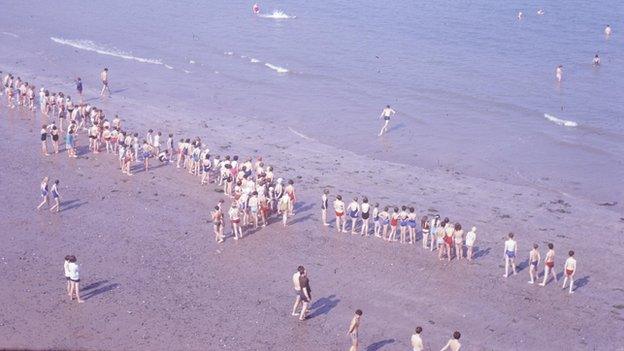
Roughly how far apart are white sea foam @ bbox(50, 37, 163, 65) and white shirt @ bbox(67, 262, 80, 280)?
3476 centimetres

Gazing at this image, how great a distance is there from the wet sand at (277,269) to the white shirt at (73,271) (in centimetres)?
86

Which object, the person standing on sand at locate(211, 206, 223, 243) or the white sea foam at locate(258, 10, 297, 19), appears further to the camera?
the white sea foam at locate(258, 10, 297, 19)

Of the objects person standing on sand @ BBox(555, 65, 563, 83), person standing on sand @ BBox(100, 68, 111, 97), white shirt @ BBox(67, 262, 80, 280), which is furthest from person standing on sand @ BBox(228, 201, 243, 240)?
person standing on sand @ BBox(555, 65, 563, 83)

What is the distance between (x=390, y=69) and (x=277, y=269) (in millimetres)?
31543

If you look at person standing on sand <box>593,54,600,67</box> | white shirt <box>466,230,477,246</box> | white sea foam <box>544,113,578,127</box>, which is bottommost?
white shirt <box>466,230,477,246</box>

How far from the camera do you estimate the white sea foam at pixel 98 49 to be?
54875mm

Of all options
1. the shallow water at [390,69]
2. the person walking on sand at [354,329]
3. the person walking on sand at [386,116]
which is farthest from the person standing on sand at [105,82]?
the person walking on sand at [354,329]

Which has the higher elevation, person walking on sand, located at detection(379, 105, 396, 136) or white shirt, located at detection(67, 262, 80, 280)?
person walking on sand, located at detection(379, 105, 396, 136)

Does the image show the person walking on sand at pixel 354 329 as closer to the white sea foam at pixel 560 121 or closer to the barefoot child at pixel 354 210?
the barefoot child at pixel 354 210

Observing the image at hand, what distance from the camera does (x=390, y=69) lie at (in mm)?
53312

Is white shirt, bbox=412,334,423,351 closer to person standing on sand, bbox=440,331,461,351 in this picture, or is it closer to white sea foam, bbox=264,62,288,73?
person standing on sand, bbox=440,331,461,351

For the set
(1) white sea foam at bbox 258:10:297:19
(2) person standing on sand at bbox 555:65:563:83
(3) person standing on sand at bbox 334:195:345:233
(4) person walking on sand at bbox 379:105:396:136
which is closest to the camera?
(3) person standing on sand at bbox 334:195:345:233

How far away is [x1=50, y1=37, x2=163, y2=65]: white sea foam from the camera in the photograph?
54875 mm

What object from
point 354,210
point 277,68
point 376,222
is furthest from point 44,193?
point 277,68
